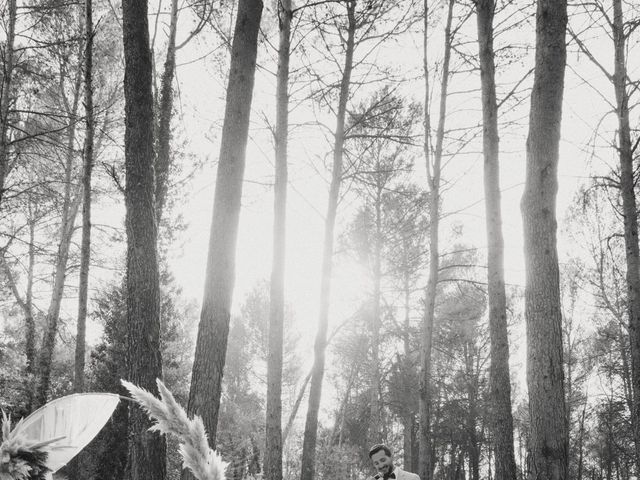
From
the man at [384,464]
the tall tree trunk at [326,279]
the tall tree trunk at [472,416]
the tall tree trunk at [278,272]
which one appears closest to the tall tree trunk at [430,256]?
the tall tree trunk at [326,279]

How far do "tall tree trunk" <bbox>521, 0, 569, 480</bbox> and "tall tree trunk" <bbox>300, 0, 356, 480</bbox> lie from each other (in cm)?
481

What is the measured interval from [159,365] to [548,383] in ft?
11.1

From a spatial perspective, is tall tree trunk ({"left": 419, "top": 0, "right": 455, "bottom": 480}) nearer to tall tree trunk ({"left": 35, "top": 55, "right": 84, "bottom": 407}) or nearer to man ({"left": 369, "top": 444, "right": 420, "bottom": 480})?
man ({"left": 369, "top": 444, "right": 420, "bottom": 480})

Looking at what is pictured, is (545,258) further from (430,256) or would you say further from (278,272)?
(430,256)

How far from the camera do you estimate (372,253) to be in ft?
48.8

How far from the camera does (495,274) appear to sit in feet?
20.9

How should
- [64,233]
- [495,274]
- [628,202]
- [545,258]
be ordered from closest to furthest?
[545,258]
[495,274]
[628,202]
[64,233]

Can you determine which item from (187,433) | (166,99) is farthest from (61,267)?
(187,433)

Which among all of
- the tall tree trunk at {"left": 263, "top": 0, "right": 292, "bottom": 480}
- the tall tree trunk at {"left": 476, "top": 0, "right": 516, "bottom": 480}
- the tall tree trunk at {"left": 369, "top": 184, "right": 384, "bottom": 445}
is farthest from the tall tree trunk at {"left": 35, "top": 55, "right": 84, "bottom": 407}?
the tall tree trunk at {"left": 476, "top": 0, "right": 516, "bottom": 480}

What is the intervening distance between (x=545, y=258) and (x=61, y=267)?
42.9 feet

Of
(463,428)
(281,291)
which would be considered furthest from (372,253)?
(463,428)

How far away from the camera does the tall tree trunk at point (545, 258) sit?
3660 millimetres

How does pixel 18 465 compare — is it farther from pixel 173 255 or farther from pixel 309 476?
pixel 173 255

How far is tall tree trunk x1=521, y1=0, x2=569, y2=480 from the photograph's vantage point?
3660 mm
